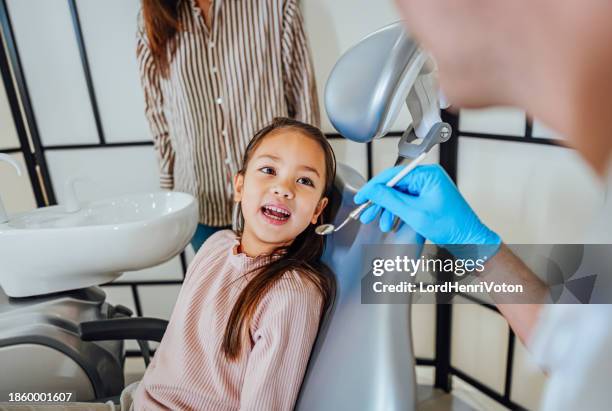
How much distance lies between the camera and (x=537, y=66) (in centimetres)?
21

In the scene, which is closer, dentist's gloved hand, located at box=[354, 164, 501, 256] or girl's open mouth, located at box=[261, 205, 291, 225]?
dentist's gloved hand, located at box=[354, 164, 501, 256]

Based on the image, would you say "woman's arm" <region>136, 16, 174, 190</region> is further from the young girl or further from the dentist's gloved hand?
the dentist's gloved hand

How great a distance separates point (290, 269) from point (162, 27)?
88cm

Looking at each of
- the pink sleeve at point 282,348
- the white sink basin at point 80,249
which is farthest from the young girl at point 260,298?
the white sink basin at point 80,249

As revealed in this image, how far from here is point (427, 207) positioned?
0.73 m

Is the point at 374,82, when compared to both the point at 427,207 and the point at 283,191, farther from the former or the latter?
the point at 283,191

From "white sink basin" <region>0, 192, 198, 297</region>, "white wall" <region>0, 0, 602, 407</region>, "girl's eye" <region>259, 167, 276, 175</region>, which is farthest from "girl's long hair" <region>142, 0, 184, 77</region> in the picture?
"girl's eye" <region>259, 167, 276, 175</region>

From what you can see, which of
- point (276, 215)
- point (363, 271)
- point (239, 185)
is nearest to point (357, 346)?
point (363, 271)

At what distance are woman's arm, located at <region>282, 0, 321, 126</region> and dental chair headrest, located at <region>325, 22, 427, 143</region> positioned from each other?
2.46ft

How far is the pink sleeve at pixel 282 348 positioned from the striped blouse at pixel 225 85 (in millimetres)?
684

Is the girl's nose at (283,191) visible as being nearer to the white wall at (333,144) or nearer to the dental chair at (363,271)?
the dental chair at (363,271)

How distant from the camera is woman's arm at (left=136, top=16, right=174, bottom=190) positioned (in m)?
1.31

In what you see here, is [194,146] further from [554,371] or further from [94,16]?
[554,371]

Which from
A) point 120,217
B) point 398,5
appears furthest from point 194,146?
point 398,5
